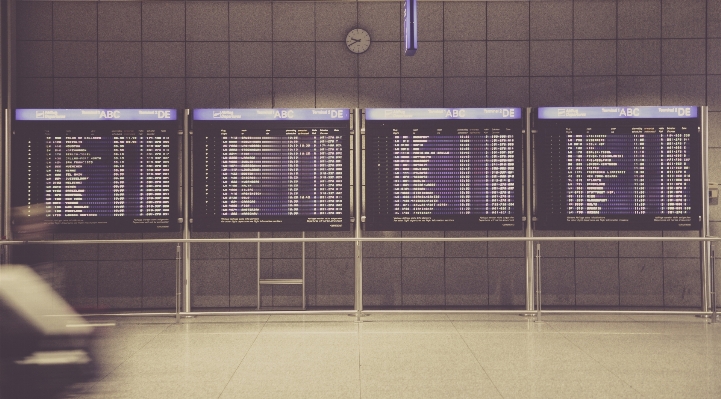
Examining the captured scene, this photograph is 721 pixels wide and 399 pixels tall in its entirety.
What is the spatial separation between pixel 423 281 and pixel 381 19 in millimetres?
2971

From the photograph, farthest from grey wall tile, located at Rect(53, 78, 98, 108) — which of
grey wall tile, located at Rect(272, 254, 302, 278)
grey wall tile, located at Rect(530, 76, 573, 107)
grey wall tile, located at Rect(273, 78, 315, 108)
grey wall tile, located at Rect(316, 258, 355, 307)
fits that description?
grey wall tile, located at Rect(530, 76, 573, 107)

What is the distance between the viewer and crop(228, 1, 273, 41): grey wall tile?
665 centimetres

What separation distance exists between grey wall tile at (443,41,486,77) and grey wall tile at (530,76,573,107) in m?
0.62

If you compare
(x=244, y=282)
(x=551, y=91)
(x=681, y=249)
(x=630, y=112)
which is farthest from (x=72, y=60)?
(x=681, y=249)

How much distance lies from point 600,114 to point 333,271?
3.25 metres

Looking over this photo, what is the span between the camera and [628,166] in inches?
235

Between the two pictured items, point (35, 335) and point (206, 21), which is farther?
point (206, 21)

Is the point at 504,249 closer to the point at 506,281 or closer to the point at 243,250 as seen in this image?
the point at 506,281

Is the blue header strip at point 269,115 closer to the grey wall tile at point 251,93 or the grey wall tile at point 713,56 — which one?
the grey wall tile at point 251,93

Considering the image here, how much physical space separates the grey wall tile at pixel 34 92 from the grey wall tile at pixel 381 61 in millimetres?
3461

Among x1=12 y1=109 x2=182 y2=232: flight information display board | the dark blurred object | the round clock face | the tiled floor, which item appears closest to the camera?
the dark blurred object

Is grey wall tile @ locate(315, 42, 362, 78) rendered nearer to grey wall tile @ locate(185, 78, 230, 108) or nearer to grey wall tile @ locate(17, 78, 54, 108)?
grey wall tile @ locate(185, 78, 230, 108)

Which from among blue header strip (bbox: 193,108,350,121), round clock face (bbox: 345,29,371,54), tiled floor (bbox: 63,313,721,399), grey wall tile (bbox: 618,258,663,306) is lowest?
tiled floor (bbox: 63,313,721,399)

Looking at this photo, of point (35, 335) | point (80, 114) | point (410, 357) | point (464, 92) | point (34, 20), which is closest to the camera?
point (35, 335)
